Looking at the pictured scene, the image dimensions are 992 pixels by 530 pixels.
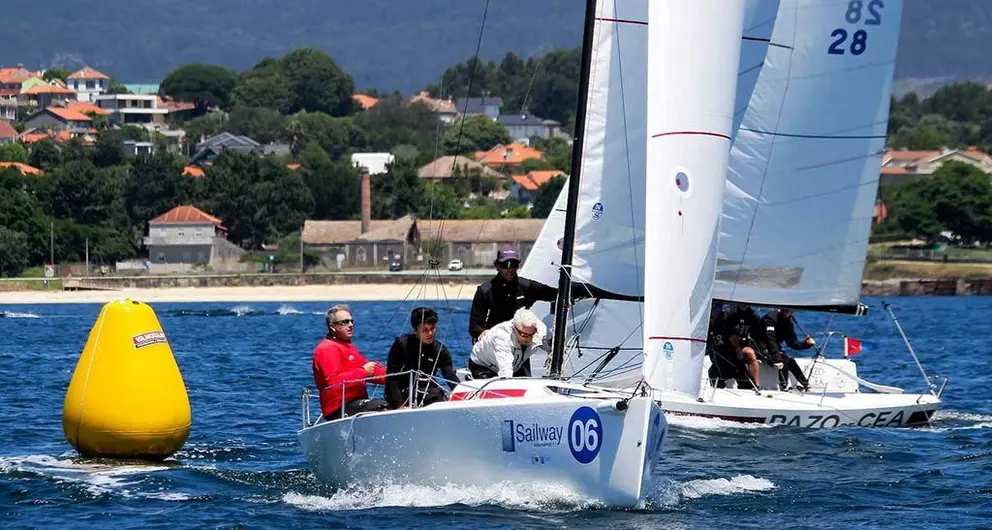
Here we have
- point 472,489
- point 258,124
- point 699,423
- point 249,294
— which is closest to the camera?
point 472,489

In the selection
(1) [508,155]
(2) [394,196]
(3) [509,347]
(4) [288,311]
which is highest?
(1) [508,155]

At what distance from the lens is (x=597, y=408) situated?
1323 cm

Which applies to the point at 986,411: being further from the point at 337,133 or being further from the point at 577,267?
the point at 337,133

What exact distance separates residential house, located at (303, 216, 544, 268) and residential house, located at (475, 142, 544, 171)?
44.6 metres

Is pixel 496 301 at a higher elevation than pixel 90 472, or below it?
higher

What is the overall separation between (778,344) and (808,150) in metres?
2.47

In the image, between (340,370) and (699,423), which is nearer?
(340,370)

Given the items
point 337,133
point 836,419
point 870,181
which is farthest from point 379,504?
point 337,133

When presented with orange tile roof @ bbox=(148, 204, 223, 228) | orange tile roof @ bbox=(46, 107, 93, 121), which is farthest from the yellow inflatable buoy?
orange tile roof @ bbox=(46, 107, 93, 121)

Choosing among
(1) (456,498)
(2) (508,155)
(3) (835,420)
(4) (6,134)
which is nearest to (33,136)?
(4) (6,134)

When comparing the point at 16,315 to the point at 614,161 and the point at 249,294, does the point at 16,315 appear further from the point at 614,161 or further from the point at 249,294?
the point at 614,161

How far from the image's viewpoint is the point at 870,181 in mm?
22625

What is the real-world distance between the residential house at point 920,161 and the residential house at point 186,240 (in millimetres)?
57593

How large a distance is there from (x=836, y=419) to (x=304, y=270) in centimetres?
7051
